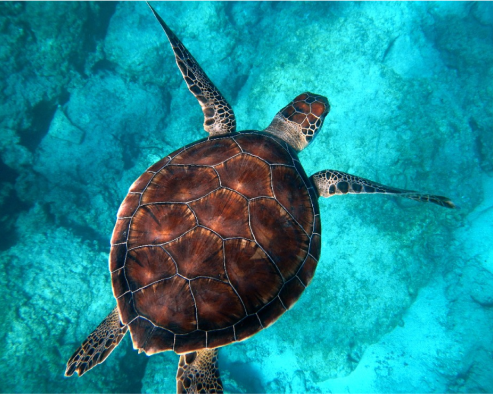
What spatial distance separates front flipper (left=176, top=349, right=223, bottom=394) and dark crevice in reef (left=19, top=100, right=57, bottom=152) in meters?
6.76

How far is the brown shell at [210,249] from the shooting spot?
2039 mm

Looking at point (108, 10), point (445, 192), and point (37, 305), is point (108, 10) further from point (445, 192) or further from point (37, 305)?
point (445, 192)

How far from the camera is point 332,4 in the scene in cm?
775

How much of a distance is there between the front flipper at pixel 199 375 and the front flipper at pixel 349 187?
2.49 meters

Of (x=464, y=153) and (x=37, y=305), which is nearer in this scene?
(x=37, y=305)

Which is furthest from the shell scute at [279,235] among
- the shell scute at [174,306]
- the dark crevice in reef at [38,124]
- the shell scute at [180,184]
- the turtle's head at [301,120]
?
A: the dark crevice in reef at [38,124]

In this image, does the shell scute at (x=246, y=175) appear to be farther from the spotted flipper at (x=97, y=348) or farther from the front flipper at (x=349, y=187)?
the spotted flipper at (x=97, y=348)

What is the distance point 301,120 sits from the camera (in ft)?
12.8

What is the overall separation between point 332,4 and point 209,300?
9380 millimetres

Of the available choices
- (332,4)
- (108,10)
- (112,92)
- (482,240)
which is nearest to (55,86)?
(112,92)

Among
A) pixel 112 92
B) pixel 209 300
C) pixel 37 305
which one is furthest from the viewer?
pixel 112 92

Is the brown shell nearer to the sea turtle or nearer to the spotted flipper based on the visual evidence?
the sea turtle

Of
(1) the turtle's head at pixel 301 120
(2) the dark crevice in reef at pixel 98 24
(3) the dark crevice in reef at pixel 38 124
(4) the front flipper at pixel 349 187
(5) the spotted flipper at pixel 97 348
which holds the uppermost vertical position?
(2) the dark crevice in reef at pixel 98 24

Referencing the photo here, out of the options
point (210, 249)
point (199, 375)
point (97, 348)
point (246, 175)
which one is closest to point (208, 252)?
point (210, 249)
